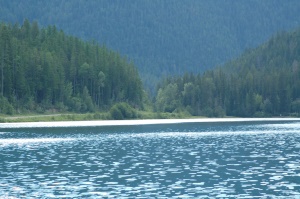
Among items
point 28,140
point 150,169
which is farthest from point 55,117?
point 150,169

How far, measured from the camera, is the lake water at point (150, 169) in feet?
161

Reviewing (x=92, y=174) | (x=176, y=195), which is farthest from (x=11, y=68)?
(x=176, y=195)

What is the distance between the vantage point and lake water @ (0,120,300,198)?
161ft

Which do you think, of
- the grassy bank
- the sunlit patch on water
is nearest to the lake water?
the sunlit patch on water

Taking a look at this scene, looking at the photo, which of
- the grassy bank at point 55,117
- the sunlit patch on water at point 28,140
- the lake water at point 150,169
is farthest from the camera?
the grassy bank at point 55,117

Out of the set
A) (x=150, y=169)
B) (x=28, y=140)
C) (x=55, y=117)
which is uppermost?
(x=55, y=117)

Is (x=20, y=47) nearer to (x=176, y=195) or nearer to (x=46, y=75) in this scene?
(x=46, y=75)

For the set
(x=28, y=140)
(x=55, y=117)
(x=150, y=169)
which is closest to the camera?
(x=150, y=169)

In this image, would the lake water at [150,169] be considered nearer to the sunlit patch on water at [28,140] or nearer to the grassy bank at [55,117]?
the sunlit patch on water at [28,140]

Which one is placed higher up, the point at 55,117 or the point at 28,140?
the point at 55,117

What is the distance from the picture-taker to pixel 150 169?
62.1m

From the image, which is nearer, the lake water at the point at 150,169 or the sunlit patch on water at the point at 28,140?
the lake water at the point at 150,169

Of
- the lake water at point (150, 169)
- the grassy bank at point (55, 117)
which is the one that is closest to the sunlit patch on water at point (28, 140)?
the lake water at point (150, 169)

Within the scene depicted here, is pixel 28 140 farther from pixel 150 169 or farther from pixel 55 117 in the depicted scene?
pixel 55 117
